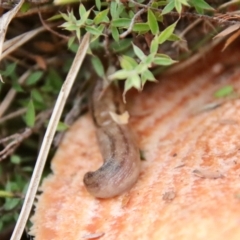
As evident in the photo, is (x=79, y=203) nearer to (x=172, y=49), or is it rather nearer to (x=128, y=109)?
(x=128, y=109)

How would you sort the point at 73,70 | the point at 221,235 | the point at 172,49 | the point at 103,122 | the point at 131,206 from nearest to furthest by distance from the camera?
1. the point at 221,235
2. the point at 131,206
3. the point at 73,70
4. the point at 103,122
5. the point at 172,49

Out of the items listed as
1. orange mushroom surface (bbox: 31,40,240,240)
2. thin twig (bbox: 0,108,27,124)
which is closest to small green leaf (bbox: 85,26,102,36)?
orange mushroom surface (bbox: 31,40,240,240)

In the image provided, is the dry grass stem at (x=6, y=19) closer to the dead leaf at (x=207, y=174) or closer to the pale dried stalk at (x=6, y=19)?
the pale dried stalk at (x=6, y=19)

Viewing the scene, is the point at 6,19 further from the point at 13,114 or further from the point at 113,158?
the point at 113,158

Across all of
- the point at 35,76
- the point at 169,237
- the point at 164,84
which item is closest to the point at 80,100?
the point at 35,76

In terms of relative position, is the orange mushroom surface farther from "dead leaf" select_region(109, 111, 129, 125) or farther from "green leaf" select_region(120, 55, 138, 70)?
"green leaf" select_region(120, 55, 138, 70)

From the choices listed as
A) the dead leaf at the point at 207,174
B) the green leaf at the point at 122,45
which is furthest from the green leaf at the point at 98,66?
the dead leaf at the point at 207,174
